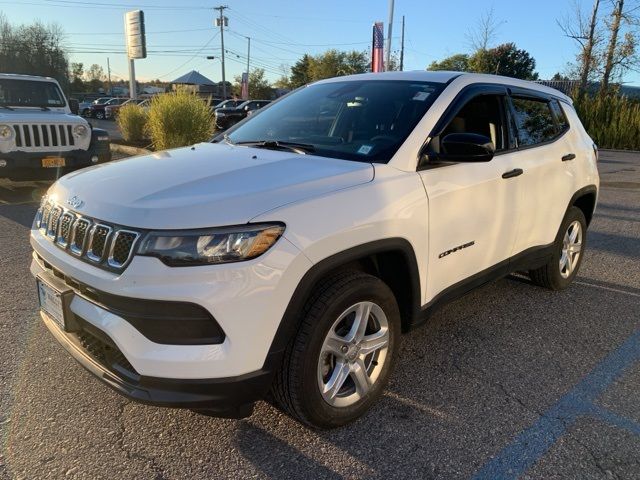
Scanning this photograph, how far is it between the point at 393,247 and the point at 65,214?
162cm

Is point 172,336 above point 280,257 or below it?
below

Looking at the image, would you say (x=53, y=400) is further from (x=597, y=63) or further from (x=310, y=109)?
(x=597, y=63)

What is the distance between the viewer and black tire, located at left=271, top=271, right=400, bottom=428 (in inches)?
92.7

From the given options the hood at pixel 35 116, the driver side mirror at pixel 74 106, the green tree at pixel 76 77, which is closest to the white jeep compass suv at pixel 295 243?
the hood at pixel 35 116

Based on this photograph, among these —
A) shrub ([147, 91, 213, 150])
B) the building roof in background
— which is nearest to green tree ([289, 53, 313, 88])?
the building roof in background

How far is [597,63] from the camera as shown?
24.1m

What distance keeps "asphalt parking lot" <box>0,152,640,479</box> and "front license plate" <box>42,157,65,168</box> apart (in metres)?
5.16

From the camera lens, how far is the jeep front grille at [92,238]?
7.15ft

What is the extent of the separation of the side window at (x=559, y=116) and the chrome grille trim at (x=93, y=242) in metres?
3.68

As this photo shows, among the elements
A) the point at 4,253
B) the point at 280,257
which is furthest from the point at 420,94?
the point at 4,253

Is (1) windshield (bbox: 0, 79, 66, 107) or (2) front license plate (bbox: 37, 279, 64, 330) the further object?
(1) windshield (bbox: 0, 79, 66, 107)

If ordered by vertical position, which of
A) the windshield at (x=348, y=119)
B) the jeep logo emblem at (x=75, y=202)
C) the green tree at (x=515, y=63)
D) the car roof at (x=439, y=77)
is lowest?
the jeep logo emblem at (x=75, y=202)

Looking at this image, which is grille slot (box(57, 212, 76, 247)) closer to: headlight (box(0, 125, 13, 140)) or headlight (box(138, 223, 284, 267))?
headlight (box(138, 223, 284, 267))

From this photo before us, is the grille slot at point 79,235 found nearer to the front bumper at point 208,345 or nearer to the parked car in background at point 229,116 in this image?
the front bumper at point 208,345
